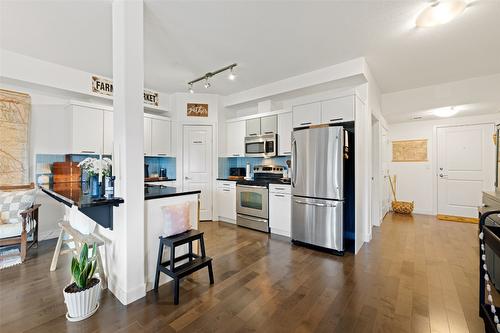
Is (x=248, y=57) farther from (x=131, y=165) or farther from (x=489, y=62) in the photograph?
(x=489, y=62)

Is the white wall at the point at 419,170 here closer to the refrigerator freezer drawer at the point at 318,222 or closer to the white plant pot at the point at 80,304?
the refrigerator freezer drawer at the point at 318,222

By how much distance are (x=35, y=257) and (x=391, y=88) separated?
6.53 m

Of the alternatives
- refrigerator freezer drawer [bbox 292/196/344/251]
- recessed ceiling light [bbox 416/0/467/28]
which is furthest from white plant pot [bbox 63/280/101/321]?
recessed ceiling light [bbox 416/0/467/28]

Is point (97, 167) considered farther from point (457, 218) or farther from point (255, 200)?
point (457, 218)

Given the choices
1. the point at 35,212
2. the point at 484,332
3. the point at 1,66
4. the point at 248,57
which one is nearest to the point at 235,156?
the point at 248,57

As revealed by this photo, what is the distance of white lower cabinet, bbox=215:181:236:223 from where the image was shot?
183 inches

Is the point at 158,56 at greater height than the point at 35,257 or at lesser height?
greater

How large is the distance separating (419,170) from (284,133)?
400cm

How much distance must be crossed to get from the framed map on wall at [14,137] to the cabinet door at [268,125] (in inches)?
154

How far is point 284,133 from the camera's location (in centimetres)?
427

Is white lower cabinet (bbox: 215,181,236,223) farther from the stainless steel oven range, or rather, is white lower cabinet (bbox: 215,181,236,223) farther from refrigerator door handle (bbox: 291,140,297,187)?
refrigerator door handle (bbox: 291,140,297,187)

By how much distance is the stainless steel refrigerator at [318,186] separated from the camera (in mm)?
3055

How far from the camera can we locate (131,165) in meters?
1.96

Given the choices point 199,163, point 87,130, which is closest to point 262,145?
point 199,163
